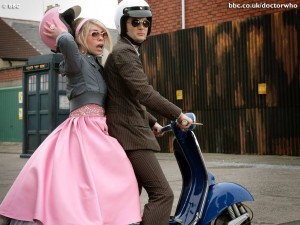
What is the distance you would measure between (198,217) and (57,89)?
9.02 metres

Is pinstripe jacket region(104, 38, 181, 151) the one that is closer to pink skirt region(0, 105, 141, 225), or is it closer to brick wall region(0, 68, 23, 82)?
pink skirt region(0, 105, 141, 225)

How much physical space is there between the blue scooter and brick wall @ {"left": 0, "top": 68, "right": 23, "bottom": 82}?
59.8ft

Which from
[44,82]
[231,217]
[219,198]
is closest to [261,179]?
[231,217]

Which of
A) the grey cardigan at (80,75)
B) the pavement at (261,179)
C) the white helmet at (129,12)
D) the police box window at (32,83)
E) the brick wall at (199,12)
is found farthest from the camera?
the brick wall at (199,12)

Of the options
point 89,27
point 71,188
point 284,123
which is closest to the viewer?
point 71,188

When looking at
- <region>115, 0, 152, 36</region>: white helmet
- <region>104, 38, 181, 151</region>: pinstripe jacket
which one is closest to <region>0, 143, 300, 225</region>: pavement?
<region>104, 38, 181, 151</region>: pinstripe jacket

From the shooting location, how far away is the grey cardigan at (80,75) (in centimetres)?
318

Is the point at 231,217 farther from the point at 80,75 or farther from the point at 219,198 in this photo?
the point at 80,75

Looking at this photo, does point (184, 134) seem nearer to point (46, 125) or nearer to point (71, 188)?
point (71, 188)

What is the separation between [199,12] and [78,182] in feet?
39.3

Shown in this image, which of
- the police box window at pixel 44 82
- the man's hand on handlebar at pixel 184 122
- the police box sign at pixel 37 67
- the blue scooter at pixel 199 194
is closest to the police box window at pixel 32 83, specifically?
the police box sign at pixel 37 67

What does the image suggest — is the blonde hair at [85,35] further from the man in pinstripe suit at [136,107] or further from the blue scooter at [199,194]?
the blue scooter at [199,194]

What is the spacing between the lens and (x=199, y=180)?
145 inches

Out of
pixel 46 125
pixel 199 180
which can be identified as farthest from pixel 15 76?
pixel 199 180
